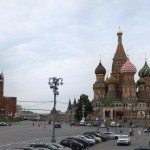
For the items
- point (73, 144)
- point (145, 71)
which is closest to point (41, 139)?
point (73, 144)

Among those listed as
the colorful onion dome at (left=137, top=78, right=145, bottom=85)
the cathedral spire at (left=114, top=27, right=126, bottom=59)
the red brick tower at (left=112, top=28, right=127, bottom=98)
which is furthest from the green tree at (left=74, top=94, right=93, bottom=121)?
the cathedral spire at (left=114, top=27, right=126, bottom=59)

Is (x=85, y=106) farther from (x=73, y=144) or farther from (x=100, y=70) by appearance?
(x=73, y=144)

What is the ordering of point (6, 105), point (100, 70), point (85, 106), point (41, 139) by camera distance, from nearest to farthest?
1. point (41, 139)
2. point (85, 106)
3. point (100, 70)
4. point (6, 105)

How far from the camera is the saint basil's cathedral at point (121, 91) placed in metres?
114

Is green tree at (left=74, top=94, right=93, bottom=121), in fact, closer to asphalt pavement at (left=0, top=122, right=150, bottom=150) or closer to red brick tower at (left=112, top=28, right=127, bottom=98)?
red brick tower at (left=112, top=28, right=127, bottom=98)

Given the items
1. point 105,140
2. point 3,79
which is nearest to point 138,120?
point 105,140

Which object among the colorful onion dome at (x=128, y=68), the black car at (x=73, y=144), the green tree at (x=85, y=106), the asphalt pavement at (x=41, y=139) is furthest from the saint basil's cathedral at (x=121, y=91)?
the black car at (x=73, y=144)

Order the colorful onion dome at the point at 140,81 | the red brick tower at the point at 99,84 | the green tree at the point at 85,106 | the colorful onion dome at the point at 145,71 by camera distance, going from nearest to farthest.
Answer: the green tree at the point at 85,106, the colorful onion dome at the point at 140,81, the colorful onion dome at the point at 145,71, the red brick tower at the point at 99,84

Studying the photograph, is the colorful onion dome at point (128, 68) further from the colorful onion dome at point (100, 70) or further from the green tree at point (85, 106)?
the green tree at point (85, 106)

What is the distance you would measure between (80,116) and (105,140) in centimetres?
7431

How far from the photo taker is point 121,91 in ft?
398

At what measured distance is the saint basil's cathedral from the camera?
114 metres

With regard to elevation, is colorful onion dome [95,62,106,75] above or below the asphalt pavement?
above

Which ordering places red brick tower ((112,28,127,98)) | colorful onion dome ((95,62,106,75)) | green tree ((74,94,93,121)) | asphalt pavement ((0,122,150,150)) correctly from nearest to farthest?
asphalt pavement ((0,122,150,150)) < green tree ((74,94,93,121)) < red brick tower ((112,28,127,98)) < colorful onion dome ((95,62,106,75))
